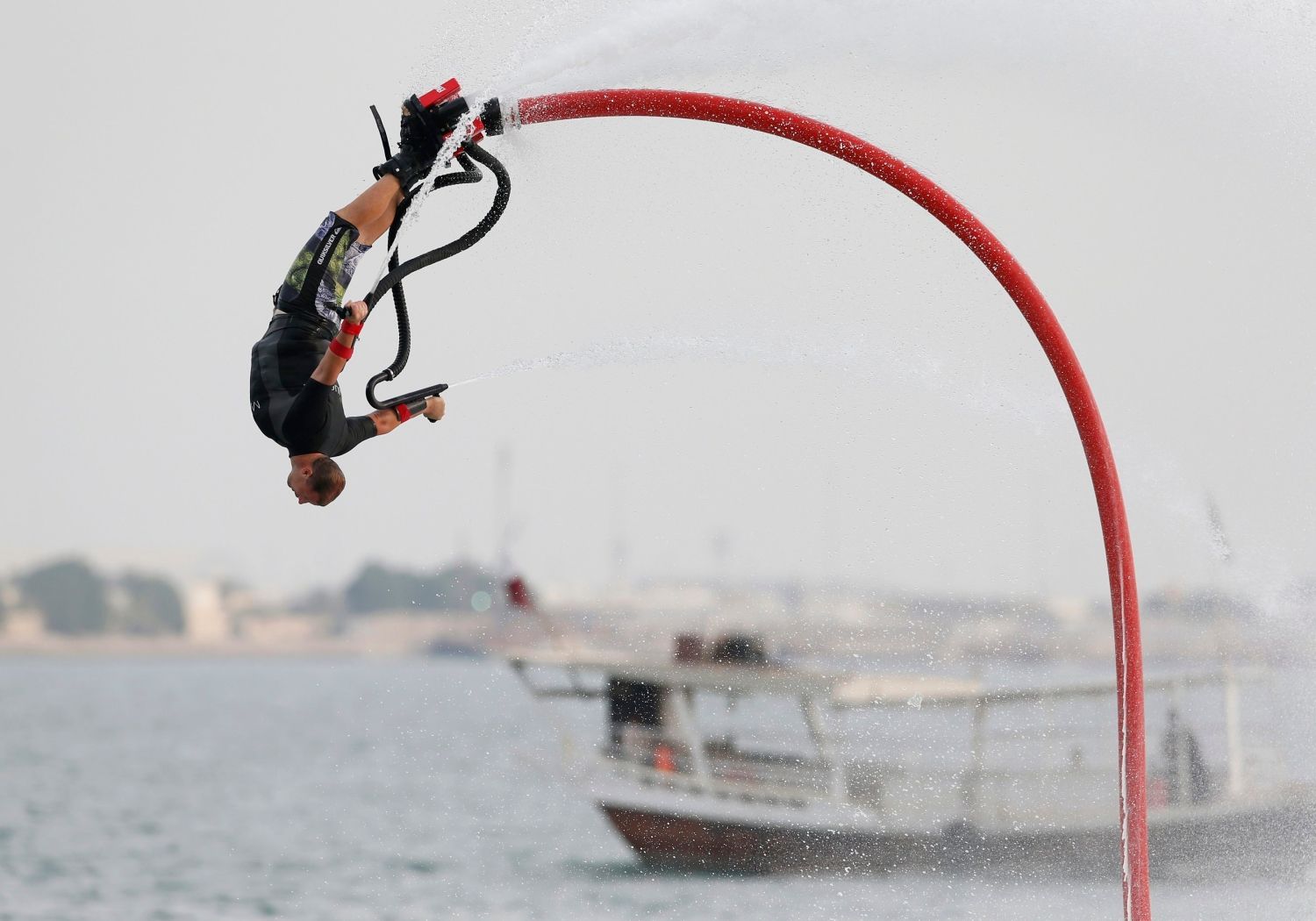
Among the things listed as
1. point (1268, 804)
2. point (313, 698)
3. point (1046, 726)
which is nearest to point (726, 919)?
point (1046, 726)

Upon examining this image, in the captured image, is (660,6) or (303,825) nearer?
(660,6)

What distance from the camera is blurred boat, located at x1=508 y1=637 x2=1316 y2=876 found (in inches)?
1093

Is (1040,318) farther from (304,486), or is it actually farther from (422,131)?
(304,486)

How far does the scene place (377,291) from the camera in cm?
805

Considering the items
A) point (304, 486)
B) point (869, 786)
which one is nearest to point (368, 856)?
point (869, 786)

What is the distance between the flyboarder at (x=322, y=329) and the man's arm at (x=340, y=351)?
0.39 feet

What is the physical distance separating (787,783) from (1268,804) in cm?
907

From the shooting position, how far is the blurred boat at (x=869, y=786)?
27.8 meters

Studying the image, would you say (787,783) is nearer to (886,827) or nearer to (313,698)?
(886,827)

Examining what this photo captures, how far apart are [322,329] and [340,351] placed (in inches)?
23.2

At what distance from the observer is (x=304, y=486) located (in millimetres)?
8172

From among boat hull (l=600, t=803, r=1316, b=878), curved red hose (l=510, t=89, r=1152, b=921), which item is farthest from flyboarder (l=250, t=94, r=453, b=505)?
boat hull (l=600, t=803, r=1316, b=878)

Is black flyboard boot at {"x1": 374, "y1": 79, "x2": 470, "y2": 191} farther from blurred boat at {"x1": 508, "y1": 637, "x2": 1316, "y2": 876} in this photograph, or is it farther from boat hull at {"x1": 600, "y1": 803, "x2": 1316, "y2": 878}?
boat hull at {"x1": 600, "y1": 803, "x2": 1316, "y2": 878}

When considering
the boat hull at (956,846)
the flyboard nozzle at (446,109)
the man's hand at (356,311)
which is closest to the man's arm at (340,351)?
the man's hand at (356,311)
